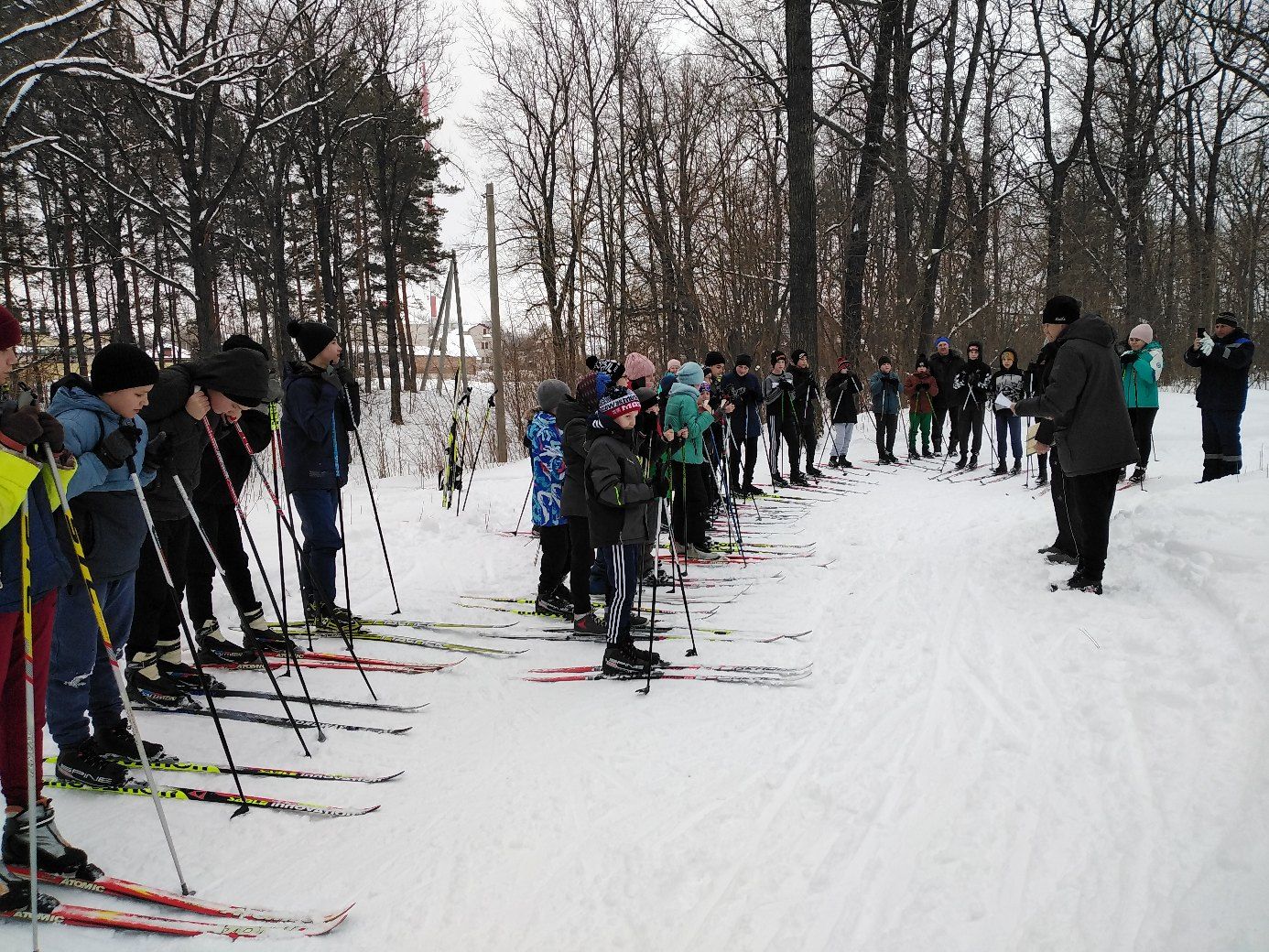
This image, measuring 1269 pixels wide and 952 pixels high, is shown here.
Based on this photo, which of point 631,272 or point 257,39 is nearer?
point 257,39

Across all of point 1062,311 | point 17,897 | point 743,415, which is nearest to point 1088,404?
point 1062,311

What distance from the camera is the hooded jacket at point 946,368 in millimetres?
12617

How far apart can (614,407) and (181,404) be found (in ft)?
8.05

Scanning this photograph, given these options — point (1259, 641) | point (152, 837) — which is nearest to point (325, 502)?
point (152, 837)

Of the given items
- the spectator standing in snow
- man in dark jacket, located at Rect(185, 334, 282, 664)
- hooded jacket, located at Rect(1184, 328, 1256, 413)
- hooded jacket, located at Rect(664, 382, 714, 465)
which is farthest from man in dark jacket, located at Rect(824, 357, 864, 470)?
man in dark jacket, located at Rect(185, 334, 282, 664)

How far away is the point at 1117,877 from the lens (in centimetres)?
239

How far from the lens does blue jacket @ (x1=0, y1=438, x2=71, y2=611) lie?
2262mm

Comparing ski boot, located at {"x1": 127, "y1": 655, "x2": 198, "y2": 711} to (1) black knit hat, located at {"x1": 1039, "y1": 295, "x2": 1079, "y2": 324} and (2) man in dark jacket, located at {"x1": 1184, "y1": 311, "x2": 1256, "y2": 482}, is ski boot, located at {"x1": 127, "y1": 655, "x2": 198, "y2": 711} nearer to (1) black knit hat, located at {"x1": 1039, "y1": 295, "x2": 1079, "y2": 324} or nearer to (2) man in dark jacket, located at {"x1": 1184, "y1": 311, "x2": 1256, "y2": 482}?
(1) black knit hat, located at {"x1": 1039, "y1": 295, "x2": 1079, "y2": 324}

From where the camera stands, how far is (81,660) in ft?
9.51

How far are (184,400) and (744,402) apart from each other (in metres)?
7.25

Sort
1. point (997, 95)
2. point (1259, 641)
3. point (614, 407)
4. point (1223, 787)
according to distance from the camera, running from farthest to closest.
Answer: point (997, 95) < point (614, 407) < point (1259, 641) < point (1223, 787)

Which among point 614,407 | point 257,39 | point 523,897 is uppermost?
point 257,39

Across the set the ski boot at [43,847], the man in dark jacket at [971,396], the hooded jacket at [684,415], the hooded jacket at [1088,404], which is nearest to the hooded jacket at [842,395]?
the man in dark jacket at [971,396]

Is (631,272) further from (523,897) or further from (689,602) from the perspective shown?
(523,897)
